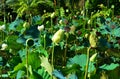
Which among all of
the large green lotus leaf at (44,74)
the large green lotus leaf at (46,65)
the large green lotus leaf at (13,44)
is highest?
the large green lotus leaf at (46,65)

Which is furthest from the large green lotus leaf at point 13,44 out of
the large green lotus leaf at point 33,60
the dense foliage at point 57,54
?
the large green lotus leaf at point 33,60

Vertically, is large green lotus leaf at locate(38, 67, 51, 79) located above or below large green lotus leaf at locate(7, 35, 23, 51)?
above

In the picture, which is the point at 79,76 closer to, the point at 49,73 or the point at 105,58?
the point at 49,73

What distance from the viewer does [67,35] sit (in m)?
1.80

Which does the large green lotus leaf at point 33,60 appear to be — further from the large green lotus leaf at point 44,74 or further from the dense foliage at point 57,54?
the large green lotus leaf at point 44,74

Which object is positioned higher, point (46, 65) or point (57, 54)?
point (46, 65)

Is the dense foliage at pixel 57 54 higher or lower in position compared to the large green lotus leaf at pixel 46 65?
lower

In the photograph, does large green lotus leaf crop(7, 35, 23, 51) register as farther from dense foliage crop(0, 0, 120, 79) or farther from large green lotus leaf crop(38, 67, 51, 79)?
large green lotus leaf crop(38, 67, 51, 79)

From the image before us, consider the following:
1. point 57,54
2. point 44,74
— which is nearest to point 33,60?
point 44,74

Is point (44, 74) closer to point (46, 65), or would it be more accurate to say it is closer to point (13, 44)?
point (46, 65)

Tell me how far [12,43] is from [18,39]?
3cm

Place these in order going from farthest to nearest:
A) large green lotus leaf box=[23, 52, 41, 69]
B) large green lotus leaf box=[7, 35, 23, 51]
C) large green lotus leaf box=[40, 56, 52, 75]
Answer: large green lotus leaf box=[7, 35, 23, 51]
large green lotus leaf box=[23, 52, 41, 69]
large green lotus leaf box=[40, 56, 52, 75]

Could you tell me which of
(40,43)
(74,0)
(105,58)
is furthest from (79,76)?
(74,0)

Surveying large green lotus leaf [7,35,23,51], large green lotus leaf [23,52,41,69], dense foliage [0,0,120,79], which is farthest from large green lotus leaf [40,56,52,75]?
large green lotus leaf [7,35,23,51]
